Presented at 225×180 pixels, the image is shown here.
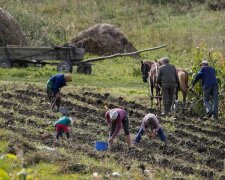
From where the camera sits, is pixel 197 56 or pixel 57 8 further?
pixel 57 8

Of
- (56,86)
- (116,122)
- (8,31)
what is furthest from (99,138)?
(8,31)

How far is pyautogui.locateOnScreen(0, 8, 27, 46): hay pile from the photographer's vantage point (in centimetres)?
2664

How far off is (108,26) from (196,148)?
18.7 meters

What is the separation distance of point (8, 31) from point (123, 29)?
38.7 feet

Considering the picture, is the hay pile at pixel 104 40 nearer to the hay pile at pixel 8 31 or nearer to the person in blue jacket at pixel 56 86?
the hay pile at pixel 8 31

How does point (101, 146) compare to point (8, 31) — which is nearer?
point (101, 146)

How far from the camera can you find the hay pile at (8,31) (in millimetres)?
26641

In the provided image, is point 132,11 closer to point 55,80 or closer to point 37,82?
point 37,82

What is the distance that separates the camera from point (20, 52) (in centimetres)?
2458

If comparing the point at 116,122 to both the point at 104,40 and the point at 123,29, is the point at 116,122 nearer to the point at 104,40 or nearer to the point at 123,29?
the point at 104,40

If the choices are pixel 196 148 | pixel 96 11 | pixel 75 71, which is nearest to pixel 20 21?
pixel 75 71

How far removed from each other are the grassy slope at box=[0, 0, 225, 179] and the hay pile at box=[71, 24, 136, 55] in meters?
1.26

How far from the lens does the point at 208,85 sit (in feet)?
56.8

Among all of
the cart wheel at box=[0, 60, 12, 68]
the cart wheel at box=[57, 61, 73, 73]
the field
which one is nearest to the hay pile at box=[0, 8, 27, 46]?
the cart wheel at box=[0, 60, 12, 68]
